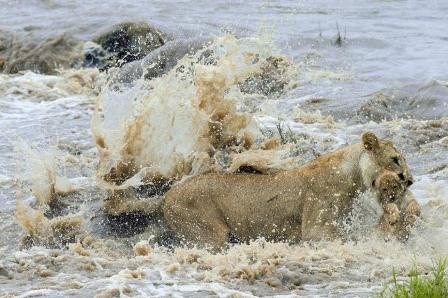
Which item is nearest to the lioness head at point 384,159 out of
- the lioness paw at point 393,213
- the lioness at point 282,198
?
the lioness at point 282,198

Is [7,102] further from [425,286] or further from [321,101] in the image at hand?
[425,286]

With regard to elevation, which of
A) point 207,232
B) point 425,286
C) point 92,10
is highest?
point 425,286

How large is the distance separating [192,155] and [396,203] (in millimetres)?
2144

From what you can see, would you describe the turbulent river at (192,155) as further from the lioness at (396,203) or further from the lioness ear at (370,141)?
the lioness ear at (370,141)

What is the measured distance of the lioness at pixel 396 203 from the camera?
6504 mm

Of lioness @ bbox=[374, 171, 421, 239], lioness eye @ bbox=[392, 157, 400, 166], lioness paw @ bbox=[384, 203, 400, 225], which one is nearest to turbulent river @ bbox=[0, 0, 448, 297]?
lioness @ bbox=[374, 171, 421, 239]

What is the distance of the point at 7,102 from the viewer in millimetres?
14406

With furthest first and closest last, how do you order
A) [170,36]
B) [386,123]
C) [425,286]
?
[170,36] < [386,123] < [425,286]

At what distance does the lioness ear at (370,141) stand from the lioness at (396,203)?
0.22 m

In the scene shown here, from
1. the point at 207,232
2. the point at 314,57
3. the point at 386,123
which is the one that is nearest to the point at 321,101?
the point at 386,123

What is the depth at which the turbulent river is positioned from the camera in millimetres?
6219

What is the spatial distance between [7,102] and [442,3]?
1155 cm

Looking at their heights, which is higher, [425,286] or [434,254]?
[425,286]

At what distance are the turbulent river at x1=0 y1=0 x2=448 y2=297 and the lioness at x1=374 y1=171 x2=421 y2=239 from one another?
7cm
